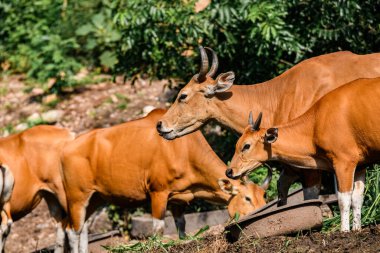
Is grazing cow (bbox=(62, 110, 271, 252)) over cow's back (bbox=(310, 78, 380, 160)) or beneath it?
beneath

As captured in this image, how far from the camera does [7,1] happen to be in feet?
71.0

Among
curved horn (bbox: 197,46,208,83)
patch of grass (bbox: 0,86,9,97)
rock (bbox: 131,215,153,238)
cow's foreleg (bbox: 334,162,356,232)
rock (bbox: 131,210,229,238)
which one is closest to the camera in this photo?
cow's foreleg (bbox: 334,162,356,232)

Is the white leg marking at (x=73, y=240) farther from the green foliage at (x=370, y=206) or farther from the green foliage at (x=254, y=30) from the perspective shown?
the green foliage at (x=370, y=206)

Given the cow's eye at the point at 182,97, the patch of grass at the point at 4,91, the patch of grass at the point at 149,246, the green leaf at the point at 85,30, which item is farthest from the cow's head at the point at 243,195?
the patch of grass at the point at 4,91

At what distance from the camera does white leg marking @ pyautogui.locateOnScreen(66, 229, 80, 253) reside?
42.0ft

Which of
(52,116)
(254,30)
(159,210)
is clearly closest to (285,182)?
(159,210)

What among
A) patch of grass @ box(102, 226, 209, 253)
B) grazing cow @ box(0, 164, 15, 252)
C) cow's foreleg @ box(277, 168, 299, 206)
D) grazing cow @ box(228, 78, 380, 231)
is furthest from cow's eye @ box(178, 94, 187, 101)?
grazing cow @ box(0, 164, 15, 252)

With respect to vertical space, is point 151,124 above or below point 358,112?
below

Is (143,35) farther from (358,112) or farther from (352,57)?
(358,112)

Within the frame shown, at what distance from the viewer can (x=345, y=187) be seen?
9414 millimetres

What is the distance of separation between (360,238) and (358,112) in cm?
145

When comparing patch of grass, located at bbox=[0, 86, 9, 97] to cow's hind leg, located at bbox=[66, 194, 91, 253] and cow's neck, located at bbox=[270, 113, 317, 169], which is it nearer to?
cow's hind leg, located at bbox=[66, 194, 91, 253]

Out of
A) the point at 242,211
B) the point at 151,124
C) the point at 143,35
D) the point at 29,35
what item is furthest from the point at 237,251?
the point at 29,35

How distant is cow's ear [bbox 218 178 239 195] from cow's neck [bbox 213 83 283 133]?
1063mm
